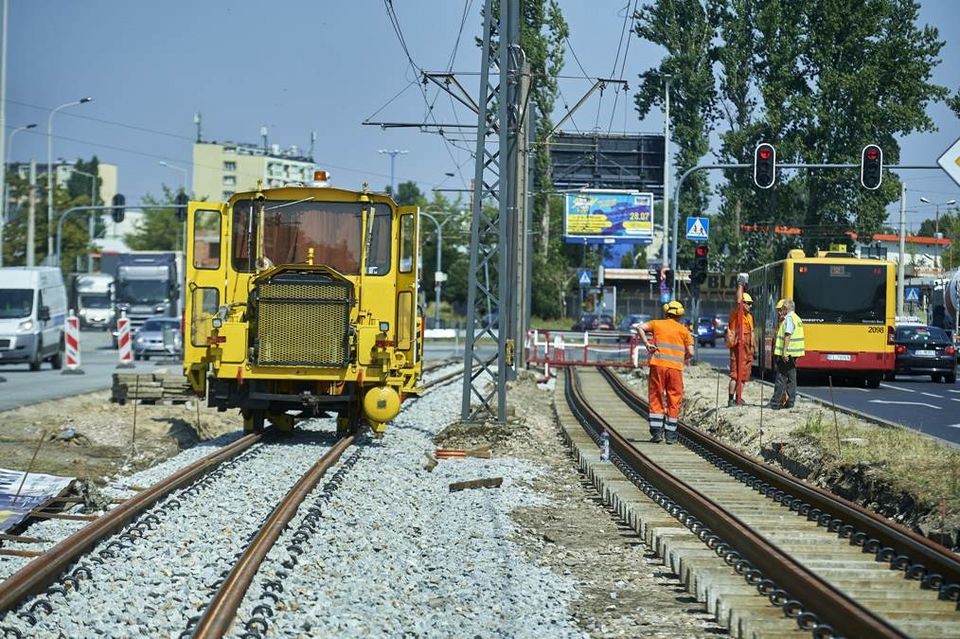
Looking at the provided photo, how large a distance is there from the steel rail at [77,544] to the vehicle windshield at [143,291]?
43.4 m

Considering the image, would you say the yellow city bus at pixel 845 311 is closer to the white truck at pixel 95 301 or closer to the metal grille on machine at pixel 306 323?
the metal grille on machine at pixel 306 323

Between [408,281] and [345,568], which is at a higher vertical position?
[408,281]

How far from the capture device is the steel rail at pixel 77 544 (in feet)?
26.1

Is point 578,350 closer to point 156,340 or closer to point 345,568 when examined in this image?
point 156,340

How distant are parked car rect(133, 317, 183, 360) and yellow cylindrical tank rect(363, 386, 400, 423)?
96.6 ft

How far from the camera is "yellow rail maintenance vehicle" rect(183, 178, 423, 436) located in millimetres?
17531

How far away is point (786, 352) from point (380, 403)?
7.48m

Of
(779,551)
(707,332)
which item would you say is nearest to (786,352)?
(779,551)

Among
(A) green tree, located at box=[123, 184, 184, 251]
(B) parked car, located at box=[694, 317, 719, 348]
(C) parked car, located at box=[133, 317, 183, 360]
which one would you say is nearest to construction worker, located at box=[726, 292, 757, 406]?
(C) parked car, located at box=[133, 317, 183, 360]

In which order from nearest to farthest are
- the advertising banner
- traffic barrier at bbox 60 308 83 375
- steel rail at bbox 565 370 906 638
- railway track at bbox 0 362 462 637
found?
steel rail at bbox 565 370 906 638, railway track at bbox 0 362 462 637, the advertising banner, traffic barrier at bbox 60 308 83 375

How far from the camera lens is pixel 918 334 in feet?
127

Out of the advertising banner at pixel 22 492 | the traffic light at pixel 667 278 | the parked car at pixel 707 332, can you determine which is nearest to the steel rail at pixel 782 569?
the advertising banner at pixel 22 492

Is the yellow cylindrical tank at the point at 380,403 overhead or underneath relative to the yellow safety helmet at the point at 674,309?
underneath

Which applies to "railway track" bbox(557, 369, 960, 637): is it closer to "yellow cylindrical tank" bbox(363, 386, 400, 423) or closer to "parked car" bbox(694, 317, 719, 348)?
"yellow cylindrical tank" bbox(363, 386, 400, 423)
